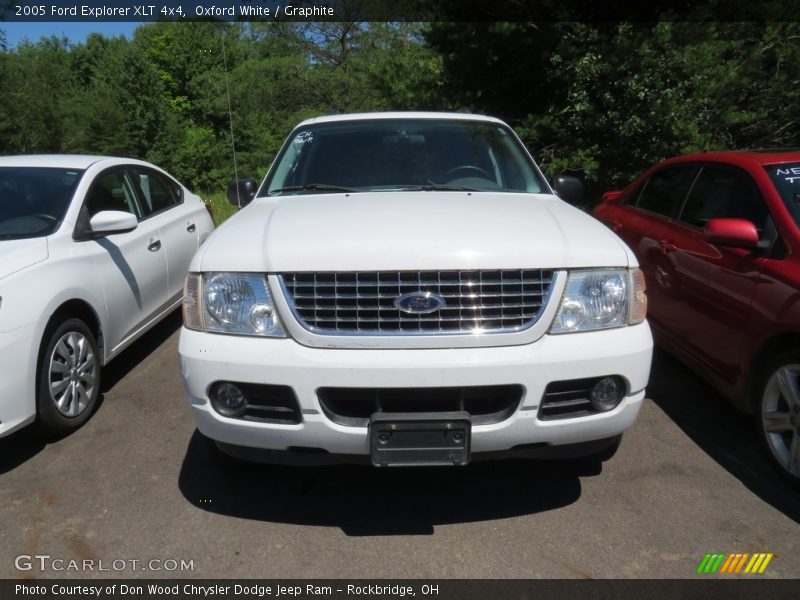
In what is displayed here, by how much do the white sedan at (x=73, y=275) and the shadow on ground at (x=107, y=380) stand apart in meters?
0.17

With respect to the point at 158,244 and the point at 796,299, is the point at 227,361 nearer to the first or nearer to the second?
the point at 796,299

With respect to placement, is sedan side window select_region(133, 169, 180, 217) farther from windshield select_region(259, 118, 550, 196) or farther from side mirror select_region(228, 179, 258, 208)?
windshield select_region(259, 118, 550, 196)

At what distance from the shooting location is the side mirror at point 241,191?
14.1 feet

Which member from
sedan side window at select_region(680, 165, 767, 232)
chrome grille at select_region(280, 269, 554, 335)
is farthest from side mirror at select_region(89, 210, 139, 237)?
sedan side window at select_region(680, 165, 767, 232)

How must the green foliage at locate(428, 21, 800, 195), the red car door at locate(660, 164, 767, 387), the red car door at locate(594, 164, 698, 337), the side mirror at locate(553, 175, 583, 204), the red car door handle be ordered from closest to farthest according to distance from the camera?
the red car door at locate(660, 164, 767, 387) < the side mirror at locate(553, 175, 583, 204) < the red car door handle < the red car door at locate(594, 164, 698, 337) < the green foliage at locate(428, 21, 800, 195)

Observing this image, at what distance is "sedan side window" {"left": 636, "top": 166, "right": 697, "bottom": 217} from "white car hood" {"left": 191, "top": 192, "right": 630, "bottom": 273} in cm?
167

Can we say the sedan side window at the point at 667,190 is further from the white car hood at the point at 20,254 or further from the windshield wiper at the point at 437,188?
the white car hood at the point at 20,254

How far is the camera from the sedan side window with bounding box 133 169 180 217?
5.26 metres

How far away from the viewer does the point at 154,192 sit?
5.50m

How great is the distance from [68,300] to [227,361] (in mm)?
1749

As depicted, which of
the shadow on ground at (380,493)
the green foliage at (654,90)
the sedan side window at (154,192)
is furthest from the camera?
the green foliage at (654,90)

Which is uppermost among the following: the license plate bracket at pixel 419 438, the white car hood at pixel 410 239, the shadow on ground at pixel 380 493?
the white car hood at pixel 410 239

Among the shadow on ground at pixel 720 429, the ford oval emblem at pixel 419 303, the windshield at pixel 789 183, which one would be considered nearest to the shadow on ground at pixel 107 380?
the ford oval emblem at pixel 419 303

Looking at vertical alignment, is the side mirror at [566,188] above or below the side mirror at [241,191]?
above
